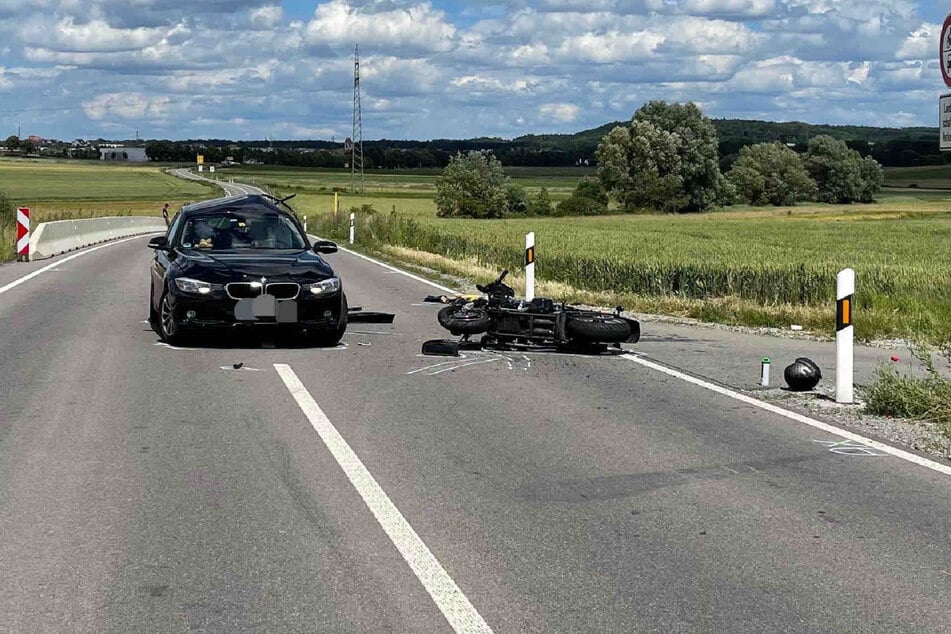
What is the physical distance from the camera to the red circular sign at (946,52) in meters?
10.2

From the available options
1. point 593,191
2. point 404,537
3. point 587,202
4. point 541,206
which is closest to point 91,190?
point 541,206

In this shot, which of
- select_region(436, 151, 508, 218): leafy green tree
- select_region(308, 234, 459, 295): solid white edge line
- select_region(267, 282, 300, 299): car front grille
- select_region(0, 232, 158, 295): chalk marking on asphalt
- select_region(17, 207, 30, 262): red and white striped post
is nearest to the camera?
select_region(267, 282, 300, 299): car front grille

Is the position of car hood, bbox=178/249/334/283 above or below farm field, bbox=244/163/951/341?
above

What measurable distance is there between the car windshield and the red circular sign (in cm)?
724

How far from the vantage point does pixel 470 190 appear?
10206cm

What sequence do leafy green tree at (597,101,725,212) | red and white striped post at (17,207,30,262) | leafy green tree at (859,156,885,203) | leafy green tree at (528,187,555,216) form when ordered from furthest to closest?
1. leafy green tree at (859,156,885,203)
2. leafy green tree at (528,187,555,216)
3. leafy green tree at (597,101,725,212)
4. red and white striped post at (17,207,30,262)

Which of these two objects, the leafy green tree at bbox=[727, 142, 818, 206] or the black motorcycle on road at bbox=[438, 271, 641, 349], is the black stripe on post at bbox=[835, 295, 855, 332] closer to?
the black motorcycle on road at bbox=[438, 271, 641, 349]

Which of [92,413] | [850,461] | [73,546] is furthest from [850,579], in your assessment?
[92,413]

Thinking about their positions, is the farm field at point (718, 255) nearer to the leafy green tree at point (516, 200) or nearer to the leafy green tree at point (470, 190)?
the leafy green tree at point (470, 190)

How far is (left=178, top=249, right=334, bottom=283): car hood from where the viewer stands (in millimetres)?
12969

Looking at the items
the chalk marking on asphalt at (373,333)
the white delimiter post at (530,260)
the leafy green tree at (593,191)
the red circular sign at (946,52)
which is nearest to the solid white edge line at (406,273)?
the white delimiter post at (530,260)

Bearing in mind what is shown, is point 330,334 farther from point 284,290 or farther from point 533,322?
point 533,322

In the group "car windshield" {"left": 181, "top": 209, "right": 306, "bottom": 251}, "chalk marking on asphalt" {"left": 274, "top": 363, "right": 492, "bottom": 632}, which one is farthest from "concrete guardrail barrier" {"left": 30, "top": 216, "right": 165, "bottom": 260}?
"chalk marking on asphalt" {"left": 274, "top": 363, "right": 492, "bottom": 632}

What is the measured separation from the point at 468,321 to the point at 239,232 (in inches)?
125
